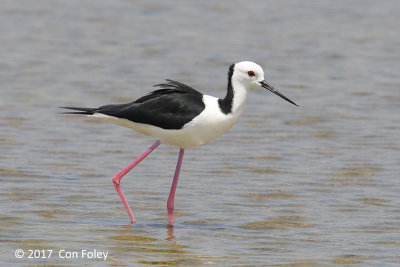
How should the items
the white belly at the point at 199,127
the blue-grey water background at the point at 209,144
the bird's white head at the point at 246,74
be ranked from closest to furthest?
the blue-grey water background at the point at 209,144 < the white belly at the point at 199,127 < the bird's white head at the point at 246,74

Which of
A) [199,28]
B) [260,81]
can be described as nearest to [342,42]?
[199,28]

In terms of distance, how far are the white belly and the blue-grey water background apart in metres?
0.74

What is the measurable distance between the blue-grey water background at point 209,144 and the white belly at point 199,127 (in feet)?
2.42

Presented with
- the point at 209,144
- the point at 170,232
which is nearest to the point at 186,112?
the point at 170,232

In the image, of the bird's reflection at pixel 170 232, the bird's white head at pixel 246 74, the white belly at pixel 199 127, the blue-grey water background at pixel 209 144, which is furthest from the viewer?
the bird's white head at pixel 246 74

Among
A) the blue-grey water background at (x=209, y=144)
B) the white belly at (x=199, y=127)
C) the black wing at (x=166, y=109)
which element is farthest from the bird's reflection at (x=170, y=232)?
the black wing at (x=166, y=109)

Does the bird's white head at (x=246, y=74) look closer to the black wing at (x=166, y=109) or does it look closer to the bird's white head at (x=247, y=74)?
the bird's white head at (x=247, y=74)

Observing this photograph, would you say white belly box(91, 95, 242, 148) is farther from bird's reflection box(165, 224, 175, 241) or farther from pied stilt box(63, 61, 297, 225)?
bird's reflection box(165, 224, 175, 241)

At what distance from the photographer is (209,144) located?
39.6 ft

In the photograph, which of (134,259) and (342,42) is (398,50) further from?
(134,259)

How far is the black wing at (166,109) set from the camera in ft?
28.4

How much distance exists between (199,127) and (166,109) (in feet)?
1.12

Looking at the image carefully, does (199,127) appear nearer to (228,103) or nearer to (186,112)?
(186,112)

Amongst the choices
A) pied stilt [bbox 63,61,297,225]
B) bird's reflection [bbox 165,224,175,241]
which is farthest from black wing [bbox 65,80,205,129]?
bird's reflection [bbox 165,224,175,241]
